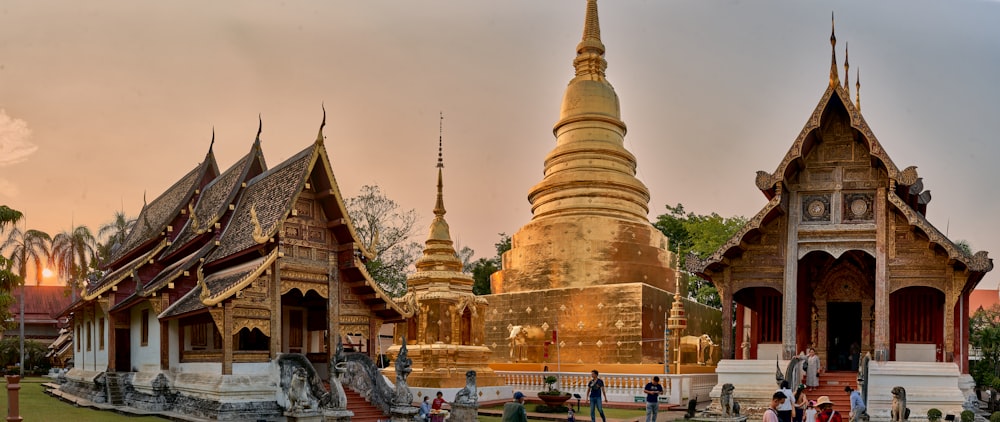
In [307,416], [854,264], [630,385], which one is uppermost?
[854,264]

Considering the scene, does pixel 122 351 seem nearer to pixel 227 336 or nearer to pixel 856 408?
pixel 227 336

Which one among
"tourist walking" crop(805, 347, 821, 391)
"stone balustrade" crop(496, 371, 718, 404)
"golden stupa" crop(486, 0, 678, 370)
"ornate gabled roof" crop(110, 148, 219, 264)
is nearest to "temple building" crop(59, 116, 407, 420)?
"ornate gabled roof" crop(110, 148, 219, 264)

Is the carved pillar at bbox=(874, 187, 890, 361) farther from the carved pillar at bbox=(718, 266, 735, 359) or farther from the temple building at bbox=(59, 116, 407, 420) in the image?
the temple building at bbox=(59, 116, 407, 420)

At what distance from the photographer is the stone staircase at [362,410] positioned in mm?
17031

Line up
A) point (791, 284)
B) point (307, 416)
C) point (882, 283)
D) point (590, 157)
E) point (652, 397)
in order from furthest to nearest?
point (590, 157) → point (791, 284) → point (882, 283) → point (652, 397) → point (307, 416)

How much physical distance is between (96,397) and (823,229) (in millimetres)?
16860

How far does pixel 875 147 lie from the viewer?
1891cm

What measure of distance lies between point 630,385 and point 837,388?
600 centimetres

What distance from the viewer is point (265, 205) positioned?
18.5 m

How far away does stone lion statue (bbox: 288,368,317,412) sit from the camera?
52.2 feet

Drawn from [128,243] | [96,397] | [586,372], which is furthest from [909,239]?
[128,243]

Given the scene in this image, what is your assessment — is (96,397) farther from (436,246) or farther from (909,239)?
(909,239)

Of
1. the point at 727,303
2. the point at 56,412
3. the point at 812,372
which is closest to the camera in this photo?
the point at 56,412

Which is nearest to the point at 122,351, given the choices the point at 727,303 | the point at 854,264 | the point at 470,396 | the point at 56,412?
the point at 56,412
